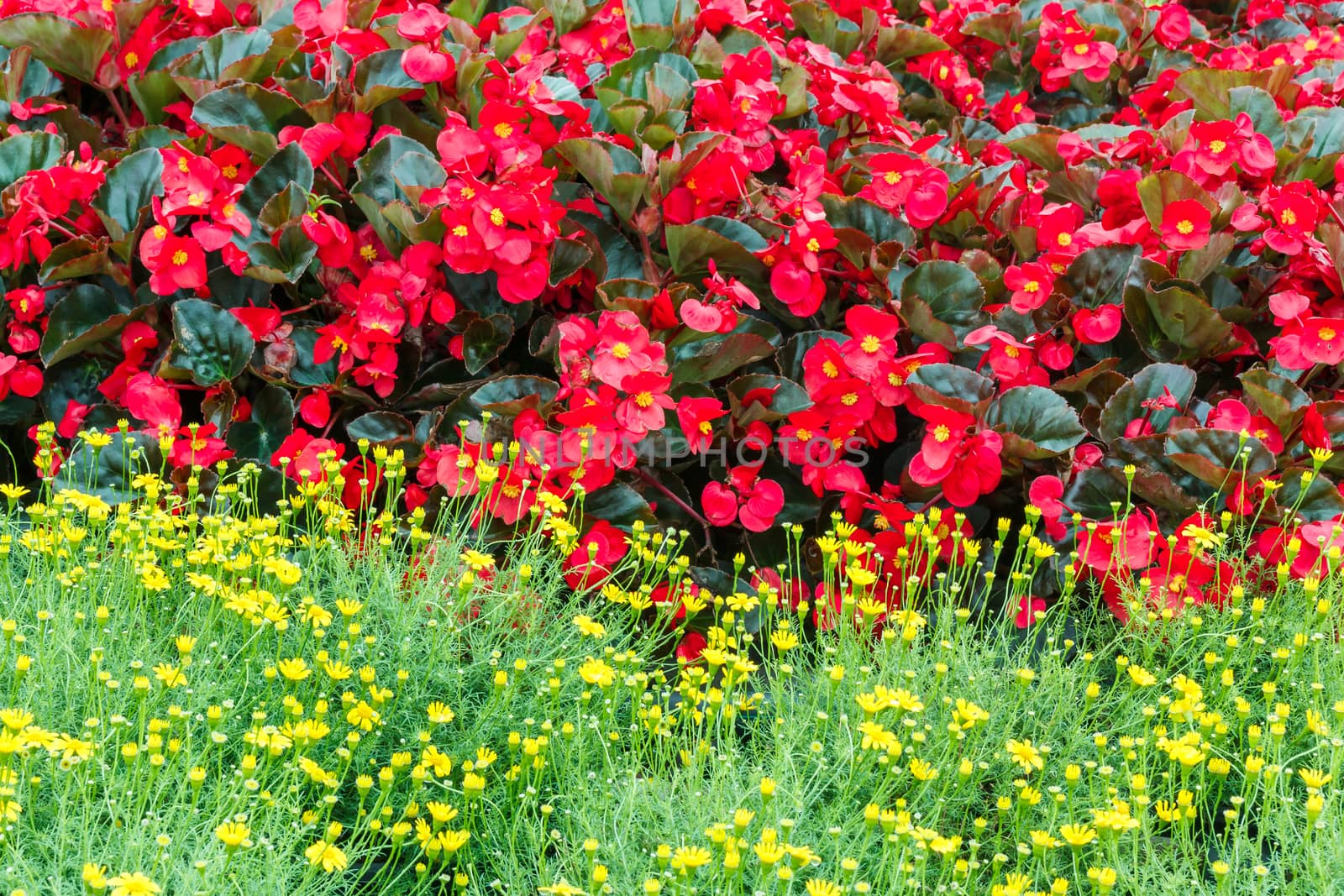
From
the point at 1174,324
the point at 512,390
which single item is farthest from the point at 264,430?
the point at 1174,324

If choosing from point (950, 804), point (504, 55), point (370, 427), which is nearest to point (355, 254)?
point (370, 427)

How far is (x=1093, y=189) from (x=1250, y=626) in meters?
1.15

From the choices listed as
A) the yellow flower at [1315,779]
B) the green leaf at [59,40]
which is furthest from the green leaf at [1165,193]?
the green leaf at [59,40]

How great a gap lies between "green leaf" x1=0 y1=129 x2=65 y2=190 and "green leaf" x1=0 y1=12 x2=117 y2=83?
21 centimetres

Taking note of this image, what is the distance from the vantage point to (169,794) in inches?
70.6

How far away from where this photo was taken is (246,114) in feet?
8.77

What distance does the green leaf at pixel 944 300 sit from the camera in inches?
101

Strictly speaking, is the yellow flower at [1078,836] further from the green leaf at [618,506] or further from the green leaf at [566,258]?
the green leaf at [566,258]

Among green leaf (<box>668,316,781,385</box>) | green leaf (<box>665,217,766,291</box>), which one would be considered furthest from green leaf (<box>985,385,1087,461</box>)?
green leaf (<box>665,217,766,291</box>)

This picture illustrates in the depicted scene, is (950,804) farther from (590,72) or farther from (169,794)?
(590,72)

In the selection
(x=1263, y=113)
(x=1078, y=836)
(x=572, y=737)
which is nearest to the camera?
(x=1078, y=836)

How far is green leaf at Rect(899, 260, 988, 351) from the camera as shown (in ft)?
8.38

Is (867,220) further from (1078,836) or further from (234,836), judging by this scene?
(234,836)

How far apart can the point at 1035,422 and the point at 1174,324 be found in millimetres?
385
